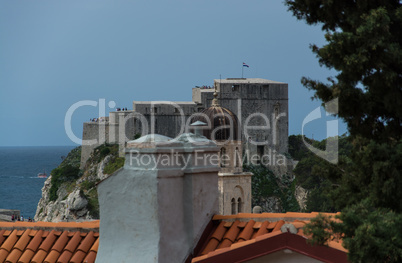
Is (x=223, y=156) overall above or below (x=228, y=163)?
above

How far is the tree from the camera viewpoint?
6.41 m

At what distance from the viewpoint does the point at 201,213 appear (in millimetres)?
8172

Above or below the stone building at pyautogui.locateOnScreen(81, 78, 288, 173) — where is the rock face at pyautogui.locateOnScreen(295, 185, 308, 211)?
below

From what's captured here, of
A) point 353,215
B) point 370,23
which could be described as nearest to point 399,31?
point 370,23

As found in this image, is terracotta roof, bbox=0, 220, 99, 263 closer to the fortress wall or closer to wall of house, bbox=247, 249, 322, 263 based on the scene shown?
wall of house, bbox=247, 249, 322, 263

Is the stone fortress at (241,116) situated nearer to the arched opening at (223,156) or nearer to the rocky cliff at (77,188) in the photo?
the rocky cliff at (77,188)

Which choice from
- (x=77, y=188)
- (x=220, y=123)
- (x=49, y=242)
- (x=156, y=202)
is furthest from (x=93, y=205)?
(x=156, y=202)

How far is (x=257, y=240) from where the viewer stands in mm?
7086

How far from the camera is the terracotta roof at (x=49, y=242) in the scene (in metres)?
8.48

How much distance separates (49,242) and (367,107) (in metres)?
3.54

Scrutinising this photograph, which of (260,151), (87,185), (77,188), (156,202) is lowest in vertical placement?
(77,188)

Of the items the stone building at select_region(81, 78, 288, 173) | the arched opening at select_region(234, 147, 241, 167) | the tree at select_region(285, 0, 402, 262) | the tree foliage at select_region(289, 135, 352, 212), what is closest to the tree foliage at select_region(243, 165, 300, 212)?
the stone building at select_region(81, 78, 288, 173)

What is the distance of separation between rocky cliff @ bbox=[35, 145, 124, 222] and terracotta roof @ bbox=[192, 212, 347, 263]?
48419 mm

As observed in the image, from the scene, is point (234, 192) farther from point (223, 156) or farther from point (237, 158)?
point (223, 156)
